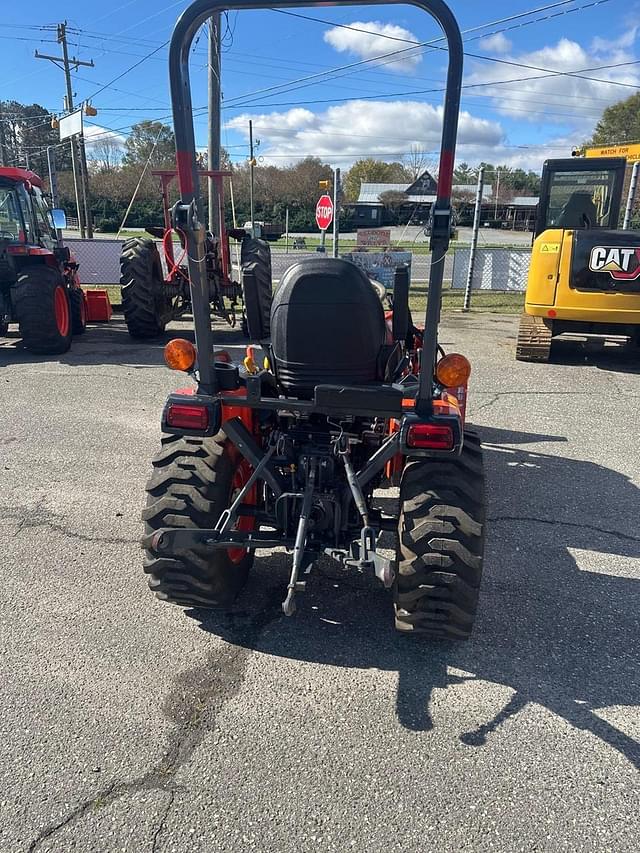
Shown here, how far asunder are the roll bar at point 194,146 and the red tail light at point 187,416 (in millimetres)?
508

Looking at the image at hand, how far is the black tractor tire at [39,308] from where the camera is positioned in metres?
8.67

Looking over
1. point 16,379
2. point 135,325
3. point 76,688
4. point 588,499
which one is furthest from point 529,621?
point 135,325

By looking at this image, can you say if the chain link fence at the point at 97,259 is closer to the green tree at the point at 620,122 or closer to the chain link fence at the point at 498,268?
the chain link fence at the point at 498,268

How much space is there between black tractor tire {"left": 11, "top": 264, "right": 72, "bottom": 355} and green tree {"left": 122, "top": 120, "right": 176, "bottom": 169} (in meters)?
23.5

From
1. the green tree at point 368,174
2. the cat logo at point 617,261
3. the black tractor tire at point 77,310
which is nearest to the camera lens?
the cat logo at point 617,261

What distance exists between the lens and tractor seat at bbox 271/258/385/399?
2.89m

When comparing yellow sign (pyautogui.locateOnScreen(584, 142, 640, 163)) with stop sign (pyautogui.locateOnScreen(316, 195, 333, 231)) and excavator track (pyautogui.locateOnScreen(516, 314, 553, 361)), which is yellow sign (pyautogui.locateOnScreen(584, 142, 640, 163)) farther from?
excavator track (pyautogui.locateOnScreen(516, 314, 553, 361))

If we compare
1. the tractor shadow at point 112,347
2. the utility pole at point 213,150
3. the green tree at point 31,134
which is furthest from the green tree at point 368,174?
the tractor shadow at point 112,347

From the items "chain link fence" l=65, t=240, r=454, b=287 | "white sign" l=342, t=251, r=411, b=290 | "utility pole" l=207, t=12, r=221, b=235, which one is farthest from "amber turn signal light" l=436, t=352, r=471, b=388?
"chain link fence" l=65, t=240, r=454, b=287

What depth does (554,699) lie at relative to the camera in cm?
267

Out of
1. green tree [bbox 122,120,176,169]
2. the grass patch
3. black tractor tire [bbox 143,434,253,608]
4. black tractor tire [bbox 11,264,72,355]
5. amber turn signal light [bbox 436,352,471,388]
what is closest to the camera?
amber turn signal light [bbox 436,352,471,388]

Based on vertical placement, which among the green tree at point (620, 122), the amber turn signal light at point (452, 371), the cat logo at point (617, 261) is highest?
the green tree at point (620, 122)

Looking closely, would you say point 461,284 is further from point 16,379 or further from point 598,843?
point 598,843

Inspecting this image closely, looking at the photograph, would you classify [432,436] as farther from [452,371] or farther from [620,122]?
[620,122]
